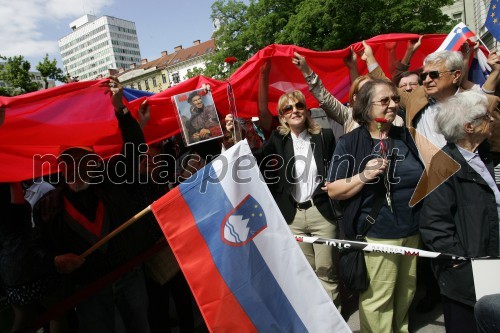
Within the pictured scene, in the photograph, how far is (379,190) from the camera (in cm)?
241

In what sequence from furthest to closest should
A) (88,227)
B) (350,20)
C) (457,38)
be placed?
(350,20) < (457,38) < (88,227)

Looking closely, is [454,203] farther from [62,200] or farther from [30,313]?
[30,313]

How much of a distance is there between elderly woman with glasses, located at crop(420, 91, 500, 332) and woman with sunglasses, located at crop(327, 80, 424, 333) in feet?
0.75

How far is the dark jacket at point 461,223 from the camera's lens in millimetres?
1981

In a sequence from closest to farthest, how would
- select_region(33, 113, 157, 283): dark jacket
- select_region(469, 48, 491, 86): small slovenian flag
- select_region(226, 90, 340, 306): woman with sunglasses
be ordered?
select_region(33, 113, 157, 283): dark jacket → select_region(226, 90, 340, 306): woman with sunglasses → select_region(469, 48, 491, 86): small slovenian flag

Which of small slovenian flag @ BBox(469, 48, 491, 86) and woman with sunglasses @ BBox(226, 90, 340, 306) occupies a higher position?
small slovenian flag @ BBox(469, 48, 491, 86)

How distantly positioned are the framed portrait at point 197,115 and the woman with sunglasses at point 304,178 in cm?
65

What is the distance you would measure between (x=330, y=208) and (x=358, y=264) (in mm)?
562

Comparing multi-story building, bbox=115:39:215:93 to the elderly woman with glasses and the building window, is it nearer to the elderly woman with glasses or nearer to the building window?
the building window

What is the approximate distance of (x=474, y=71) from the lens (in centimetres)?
383

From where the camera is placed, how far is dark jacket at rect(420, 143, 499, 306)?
1.98m

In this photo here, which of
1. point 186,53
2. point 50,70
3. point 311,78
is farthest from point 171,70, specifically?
point 311,78

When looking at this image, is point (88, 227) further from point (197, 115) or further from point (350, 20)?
point (350, 20)

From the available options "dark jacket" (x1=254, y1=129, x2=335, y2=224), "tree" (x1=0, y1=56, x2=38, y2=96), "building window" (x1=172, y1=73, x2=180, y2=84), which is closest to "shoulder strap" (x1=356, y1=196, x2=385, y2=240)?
"dark jacket" (x1=254, y1=129, x2=335, y2=224)
